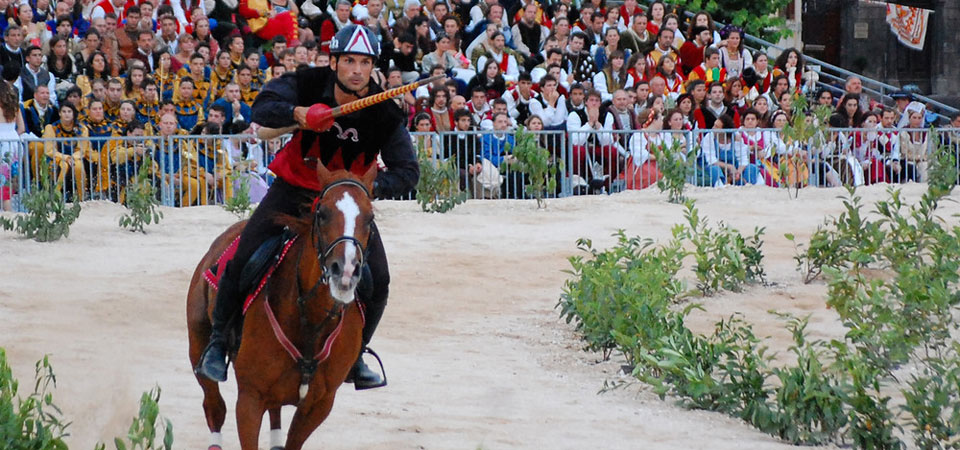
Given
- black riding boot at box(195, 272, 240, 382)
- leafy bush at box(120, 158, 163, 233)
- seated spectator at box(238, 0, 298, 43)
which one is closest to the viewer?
black riding boot at box(195, 272, 240, 382)

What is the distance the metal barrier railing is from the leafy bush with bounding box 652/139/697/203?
3.0 inches

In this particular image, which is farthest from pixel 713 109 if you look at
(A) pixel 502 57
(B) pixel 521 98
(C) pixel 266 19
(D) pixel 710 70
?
(C) pixel 266 19

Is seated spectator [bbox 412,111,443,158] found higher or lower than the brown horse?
higher

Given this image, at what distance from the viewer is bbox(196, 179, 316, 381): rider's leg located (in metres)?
7.11

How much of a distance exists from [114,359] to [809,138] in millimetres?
10975

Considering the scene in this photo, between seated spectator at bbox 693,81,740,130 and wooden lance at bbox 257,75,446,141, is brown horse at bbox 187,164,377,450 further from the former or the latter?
seated spectator at bbox 693,81,740,130

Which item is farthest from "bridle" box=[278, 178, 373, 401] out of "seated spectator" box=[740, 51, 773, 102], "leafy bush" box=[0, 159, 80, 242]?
"seated spectator" box=[740, 51, 773, 102]

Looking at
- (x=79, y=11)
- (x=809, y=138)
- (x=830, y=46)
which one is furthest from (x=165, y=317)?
(x=830, y=46)

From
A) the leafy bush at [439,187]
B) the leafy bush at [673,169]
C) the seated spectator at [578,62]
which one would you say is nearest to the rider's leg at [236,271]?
the leafy bush at [439,187]

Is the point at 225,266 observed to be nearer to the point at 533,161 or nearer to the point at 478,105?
the point at 533,161

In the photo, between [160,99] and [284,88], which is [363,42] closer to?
[284,88]

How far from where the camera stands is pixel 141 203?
14.9m

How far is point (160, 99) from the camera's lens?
57.3 ft

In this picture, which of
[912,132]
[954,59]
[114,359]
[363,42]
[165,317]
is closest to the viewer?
[363,42]
